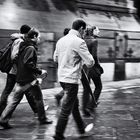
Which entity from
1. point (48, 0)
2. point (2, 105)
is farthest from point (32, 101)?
point (48, 0)

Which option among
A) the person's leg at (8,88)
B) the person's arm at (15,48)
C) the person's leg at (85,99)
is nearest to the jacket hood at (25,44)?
the person's arm at (15,48)

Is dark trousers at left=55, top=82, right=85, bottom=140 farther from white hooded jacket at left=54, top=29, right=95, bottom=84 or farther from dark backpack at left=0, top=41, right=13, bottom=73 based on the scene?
dark backpack at left=0, top=41, right=13, bottom=73

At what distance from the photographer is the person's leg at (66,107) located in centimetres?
600

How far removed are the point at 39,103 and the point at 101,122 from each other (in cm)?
123

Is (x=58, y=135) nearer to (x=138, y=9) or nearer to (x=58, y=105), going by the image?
(x=58, y=105)

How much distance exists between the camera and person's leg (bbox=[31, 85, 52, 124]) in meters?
7.21

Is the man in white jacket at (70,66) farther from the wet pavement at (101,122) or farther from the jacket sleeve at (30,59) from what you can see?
the jacket sleeve at (30,59)

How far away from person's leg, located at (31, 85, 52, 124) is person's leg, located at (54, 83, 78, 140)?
4.02 ft

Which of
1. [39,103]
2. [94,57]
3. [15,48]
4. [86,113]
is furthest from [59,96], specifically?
[15,48]

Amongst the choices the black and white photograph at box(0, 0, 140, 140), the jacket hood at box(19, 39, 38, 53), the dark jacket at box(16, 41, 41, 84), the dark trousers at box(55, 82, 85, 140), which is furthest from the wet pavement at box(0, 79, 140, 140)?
the jacket hood at box(19, 39, 38, 53)

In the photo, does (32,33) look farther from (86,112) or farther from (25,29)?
(86,112)

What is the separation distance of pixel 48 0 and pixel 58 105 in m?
5.33

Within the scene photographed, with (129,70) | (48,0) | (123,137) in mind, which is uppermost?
(48,0)

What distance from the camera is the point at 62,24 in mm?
13172
